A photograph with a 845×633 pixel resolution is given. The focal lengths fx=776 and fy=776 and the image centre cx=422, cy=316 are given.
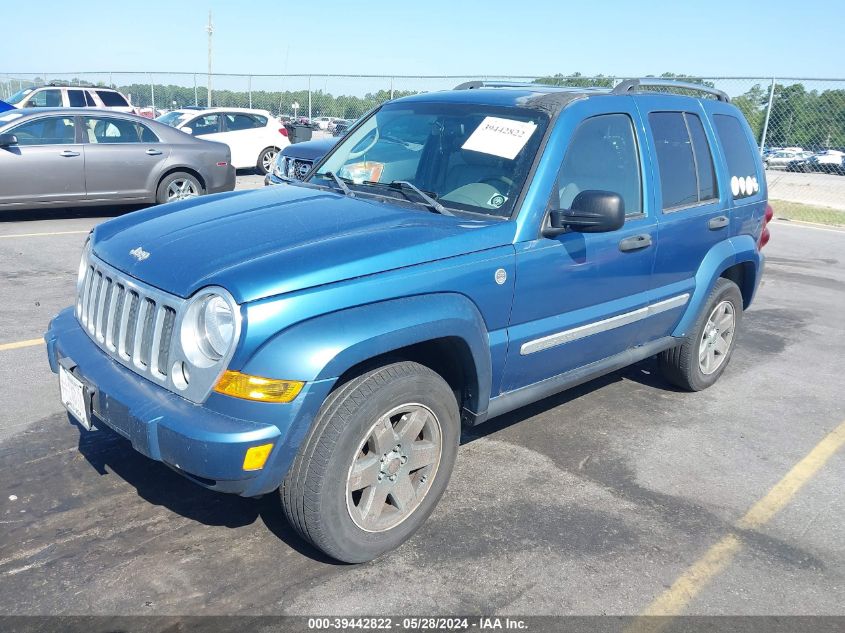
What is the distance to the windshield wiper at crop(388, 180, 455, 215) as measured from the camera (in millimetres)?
3725

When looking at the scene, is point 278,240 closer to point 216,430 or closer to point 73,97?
point 216,430

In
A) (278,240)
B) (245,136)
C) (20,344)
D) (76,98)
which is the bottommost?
(20,344)

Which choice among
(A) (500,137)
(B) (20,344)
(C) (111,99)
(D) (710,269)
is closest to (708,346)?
(D) (710,269)

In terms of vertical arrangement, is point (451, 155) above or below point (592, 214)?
above

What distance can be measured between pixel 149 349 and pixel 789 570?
2860 mm

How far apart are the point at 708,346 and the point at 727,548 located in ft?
7.22

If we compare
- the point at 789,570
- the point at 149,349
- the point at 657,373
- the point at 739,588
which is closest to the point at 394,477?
the point at 149,349

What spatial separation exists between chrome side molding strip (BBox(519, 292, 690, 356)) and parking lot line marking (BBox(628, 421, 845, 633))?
1.15 metres

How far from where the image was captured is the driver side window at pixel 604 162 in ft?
12.8

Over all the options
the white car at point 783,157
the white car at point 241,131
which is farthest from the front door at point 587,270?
the white car at point 783,157

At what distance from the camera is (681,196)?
4.69 metres

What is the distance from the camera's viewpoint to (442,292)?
10.7ft

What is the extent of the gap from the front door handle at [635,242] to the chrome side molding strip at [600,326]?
1.23ft

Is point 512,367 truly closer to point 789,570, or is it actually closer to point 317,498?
point 317,498
